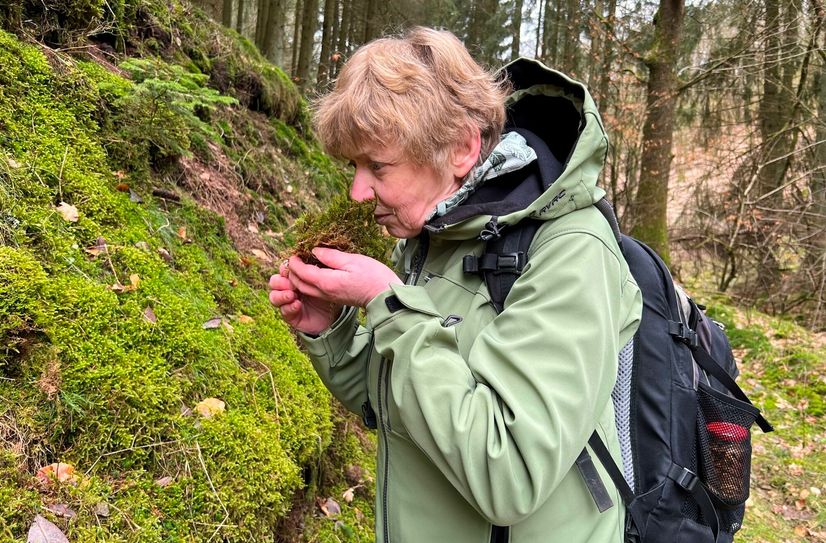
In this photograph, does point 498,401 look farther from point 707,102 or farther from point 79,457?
point 707,102

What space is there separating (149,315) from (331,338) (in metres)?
0.94

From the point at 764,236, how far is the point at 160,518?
11003 millimetres

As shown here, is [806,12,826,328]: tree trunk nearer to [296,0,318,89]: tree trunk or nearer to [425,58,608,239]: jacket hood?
[425,58,608,239]: jacket hood

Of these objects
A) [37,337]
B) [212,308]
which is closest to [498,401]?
[37,337]

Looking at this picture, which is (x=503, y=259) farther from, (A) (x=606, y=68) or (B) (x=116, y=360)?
(A) (x=606, y=68)

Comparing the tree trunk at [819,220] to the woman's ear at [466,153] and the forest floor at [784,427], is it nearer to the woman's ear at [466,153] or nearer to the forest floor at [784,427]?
the forest floor at [784,427]

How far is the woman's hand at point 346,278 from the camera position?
1.43 metres

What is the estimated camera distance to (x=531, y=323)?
1235mm

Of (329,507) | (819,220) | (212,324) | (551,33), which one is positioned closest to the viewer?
(212,324)

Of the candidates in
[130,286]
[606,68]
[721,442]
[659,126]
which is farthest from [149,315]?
[606,68]

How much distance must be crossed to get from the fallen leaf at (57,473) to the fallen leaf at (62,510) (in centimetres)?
9

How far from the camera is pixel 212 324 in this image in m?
2.62

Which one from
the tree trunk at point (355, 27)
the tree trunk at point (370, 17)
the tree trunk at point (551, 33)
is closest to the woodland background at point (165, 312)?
Answer: the tree trunk at point (370, 17)

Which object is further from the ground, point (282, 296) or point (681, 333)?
point (681, 333)
